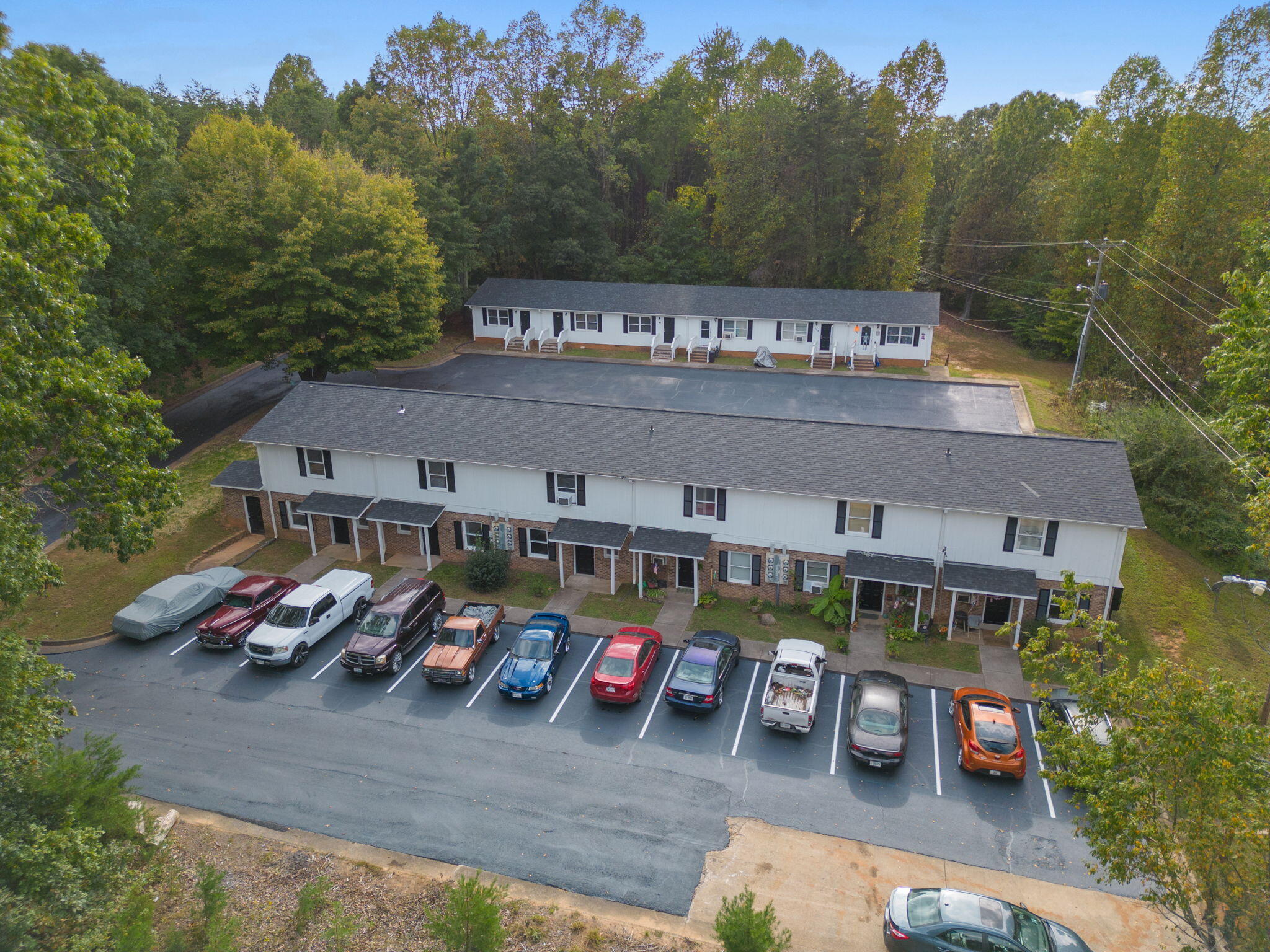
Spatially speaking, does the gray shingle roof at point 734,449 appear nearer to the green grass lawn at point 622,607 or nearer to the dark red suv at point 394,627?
the green grass lawn at point 622,607

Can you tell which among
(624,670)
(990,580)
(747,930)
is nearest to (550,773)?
(624,670)

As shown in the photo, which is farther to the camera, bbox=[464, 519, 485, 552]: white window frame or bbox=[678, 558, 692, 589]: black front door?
bbox=[464, 519, 485, 552]: white window frame

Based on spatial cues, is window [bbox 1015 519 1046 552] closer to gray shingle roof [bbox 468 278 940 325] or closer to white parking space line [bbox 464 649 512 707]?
white parking space line [bbox 464 649 512 707]

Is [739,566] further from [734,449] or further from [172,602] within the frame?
[172,602]

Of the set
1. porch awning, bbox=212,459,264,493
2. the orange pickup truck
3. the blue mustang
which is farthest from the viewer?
porch awning, bbox=212,459,264,493

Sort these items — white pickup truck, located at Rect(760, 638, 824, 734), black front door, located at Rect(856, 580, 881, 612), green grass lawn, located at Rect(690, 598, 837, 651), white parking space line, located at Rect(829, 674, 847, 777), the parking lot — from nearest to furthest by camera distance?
the parking lot < white parking space line, located at Rect(829, 674, 847, 777) < white pickup truck, located at Rect(760, 638, 824, 734) < green grass lawn, located at Rect(690, 598, 837, 651) < black front door, located at Rect(856, 580, 881, 612)

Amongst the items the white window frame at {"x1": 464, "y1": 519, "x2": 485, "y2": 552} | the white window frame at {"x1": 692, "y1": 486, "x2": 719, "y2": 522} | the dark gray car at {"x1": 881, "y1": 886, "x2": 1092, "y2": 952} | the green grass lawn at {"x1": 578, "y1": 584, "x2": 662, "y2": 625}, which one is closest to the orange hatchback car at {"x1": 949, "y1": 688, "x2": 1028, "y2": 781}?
the dark gray car at {"x1": 881, "y1": 886, "x2": 1092, "y2": 952}
